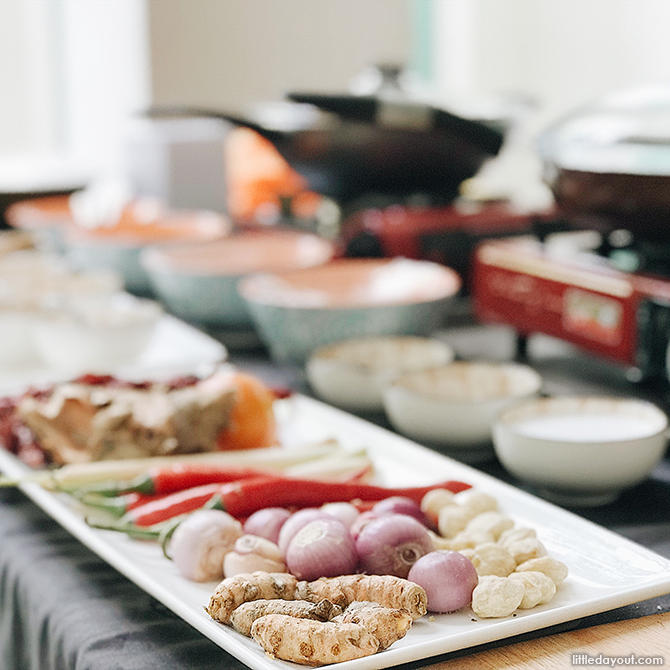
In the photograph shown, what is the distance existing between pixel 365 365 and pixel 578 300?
31 centimetres

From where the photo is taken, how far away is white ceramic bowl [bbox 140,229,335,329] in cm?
168

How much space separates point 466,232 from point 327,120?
0.33 m

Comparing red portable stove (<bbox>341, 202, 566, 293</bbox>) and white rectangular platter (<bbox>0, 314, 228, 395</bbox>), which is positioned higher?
red portable stove (<bbox>341, 202, 566, 293</bbox>)

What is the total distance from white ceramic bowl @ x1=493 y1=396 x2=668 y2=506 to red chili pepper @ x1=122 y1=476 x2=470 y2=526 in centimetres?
8

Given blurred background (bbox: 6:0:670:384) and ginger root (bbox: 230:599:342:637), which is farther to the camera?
blurred background (bbox: 6:0:670:384)

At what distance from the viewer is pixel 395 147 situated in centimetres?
172

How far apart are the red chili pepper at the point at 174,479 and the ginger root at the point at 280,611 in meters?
0.30

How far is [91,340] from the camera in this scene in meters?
1.49

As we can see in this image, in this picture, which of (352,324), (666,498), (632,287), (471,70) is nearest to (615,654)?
(666,498)

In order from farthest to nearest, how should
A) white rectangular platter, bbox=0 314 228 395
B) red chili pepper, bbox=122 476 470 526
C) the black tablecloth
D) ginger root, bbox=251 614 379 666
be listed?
white rectangular platter, bbox=0 314 228 395 < red chili pepper, bbox=122 476 470 526 < the black tablecloth < ginger root, bbox=251 614 379 666

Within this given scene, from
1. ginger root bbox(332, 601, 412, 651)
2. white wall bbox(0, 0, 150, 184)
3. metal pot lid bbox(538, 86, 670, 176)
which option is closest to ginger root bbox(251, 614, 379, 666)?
ginger root bbox(332, 601, 412, 651)

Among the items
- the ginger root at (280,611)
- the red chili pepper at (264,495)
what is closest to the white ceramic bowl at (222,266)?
the red chili pepper at (264,495)

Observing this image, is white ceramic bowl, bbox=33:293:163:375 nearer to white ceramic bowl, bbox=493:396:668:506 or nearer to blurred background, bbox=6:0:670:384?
blurred background, bbox=6:0:670:384

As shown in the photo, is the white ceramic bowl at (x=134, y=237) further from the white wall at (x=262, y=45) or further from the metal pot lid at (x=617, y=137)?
the white wall at (x=262, y=45)
